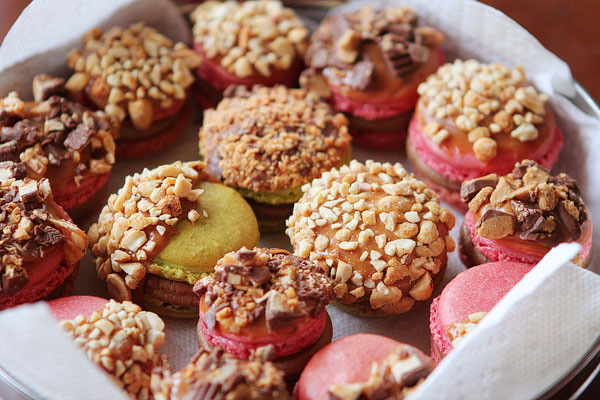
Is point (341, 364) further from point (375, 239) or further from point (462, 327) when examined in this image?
point (375, 239)

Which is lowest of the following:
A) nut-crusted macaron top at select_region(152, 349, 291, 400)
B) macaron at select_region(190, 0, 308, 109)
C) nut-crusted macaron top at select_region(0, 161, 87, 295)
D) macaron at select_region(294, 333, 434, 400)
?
macaron at select_region(294, 333, 434, 400)

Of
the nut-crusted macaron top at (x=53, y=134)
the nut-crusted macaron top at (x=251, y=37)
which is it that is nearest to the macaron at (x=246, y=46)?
the nut-crusted macaron top at (x=251, y=37)

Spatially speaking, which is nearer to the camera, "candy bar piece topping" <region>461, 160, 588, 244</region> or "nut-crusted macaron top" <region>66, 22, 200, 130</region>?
"candy bar piece topping" <region>461, 160, 588, 244</region>

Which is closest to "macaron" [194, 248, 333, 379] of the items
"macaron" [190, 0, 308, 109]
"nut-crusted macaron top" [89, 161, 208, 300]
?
"nut-crusted macaron top" [89, 161, 208, 300]

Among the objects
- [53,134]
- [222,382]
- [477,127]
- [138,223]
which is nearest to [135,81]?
[53,134]

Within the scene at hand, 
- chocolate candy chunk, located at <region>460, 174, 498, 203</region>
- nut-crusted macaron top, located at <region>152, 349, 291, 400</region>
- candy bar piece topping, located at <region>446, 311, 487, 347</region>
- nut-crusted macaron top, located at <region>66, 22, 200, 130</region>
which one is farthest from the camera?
nut-crusted macaron top, located at <region>66, 22, 200, 130</region>

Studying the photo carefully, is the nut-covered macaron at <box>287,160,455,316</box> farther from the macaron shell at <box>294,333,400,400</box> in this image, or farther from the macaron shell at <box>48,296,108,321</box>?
the macaron shell at <box>48,296,108,321</box>

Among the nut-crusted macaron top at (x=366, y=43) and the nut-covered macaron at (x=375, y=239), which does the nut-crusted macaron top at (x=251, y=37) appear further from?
the nut-covered macaron at (x=375, y=239)
